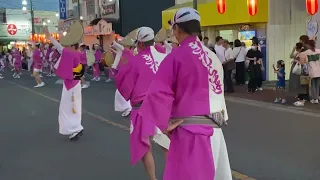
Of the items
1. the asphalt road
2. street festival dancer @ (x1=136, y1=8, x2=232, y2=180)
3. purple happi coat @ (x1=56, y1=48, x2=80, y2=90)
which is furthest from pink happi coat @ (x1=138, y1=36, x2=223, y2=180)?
purple happi coat @ (x1=56, y1=48, x2=80, y2=90)

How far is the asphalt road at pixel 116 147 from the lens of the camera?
5410 millimetres

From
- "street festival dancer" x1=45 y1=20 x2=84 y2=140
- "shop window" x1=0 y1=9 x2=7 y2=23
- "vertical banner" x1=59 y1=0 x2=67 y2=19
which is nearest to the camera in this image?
"street festival dancer" x1=45 y1=20 x2=84 y2=140

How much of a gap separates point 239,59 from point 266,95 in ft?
8.43

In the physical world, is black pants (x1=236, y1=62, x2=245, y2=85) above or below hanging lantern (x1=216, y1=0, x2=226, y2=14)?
below

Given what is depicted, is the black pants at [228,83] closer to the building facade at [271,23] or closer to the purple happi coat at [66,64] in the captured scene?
the building facade at [271,23]

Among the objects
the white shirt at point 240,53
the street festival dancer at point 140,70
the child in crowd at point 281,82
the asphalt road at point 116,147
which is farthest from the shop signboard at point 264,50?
the street festival dancer at point 140,70

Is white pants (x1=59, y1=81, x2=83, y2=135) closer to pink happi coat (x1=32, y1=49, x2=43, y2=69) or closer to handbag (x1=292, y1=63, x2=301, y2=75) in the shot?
handbag (x1=292, y1=63, x2=301, y2=75)

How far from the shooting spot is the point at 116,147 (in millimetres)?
6742

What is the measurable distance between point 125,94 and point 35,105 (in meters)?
7.99

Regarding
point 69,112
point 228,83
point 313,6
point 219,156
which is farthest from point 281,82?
point 219,156

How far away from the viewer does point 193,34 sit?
10.4ft

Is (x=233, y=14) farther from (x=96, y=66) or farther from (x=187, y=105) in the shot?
(x=187, y=105)

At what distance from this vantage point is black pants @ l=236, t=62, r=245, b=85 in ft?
49.3

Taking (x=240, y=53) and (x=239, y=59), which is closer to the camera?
(x=240, y=53)
